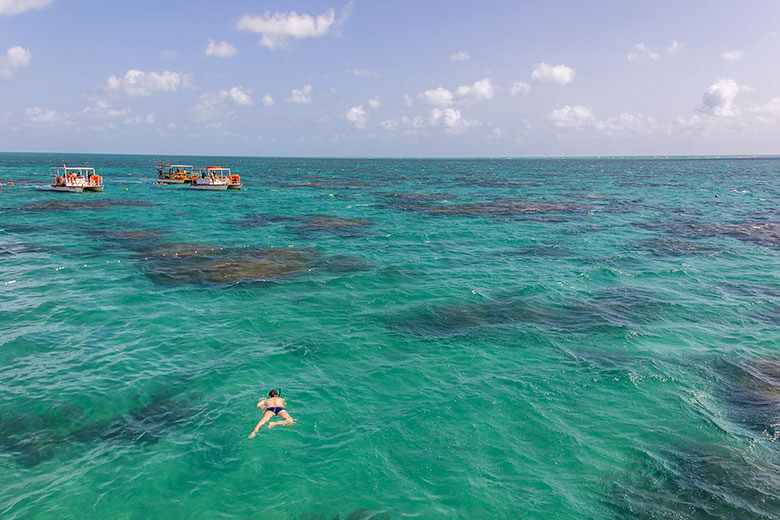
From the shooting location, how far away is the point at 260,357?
57.3 ft

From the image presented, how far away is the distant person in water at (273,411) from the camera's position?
13201mm

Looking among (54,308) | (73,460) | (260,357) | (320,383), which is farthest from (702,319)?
(54,308)

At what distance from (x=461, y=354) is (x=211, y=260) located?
2045cm

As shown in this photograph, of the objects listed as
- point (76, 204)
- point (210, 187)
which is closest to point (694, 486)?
point (76, 204)

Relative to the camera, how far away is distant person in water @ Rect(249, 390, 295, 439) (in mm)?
13201

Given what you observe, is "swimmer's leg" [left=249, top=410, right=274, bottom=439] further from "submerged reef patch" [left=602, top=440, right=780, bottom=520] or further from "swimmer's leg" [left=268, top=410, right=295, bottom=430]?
"submerged reef patch" [left=602, top=440, right=780, bottom=520]

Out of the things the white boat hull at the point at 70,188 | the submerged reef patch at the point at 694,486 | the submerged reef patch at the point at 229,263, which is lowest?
the submerged reef patch at the point at 694,486

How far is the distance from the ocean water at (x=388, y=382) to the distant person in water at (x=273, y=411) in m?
0.30

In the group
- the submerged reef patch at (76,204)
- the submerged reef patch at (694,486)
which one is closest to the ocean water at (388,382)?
the submerged reef patch at (694,486)

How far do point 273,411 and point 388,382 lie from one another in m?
4.12

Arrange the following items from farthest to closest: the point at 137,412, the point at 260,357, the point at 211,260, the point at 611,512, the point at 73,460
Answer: the point at 211,260
the point at 260,357
the point at 137,412
the point at 73,460
the point at 611,512

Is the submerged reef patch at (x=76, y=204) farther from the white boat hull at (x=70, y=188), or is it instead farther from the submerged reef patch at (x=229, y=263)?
the submerged reef patch at (x=229, y=263)

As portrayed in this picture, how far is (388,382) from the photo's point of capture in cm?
1579

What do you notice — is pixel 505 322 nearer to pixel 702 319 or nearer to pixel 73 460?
pixel 702 319
